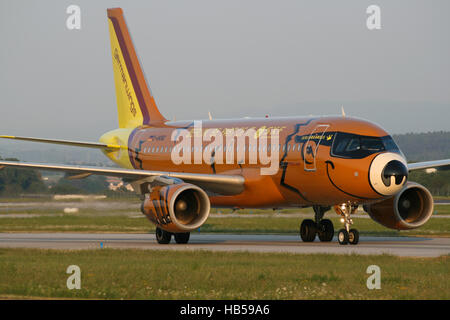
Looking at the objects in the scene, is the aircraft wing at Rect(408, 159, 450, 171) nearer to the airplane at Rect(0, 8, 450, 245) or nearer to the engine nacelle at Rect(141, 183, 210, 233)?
the airplane at Rect(0, 8, 450, 245)

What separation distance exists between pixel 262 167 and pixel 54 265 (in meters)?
11.0

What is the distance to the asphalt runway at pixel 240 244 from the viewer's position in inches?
990

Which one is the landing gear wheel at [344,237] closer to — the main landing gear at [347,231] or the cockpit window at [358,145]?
the main landing gear at [347,231]

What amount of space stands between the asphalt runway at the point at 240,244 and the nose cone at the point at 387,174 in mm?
1911

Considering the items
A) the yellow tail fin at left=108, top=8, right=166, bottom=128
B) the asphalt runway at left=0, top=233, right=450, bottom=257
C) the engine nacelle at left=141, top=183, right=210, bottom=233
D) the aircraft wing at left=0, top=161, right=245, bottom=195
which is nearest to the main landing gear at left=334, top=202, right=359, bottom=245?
the asphalt runway at left=0, top=233, right=450, bottom=257

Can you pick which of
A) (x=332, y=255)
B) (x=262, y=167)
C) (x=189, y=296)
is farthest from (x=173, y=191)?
(x=189, y=296)

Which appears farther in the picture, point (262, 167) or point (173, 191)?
point (262, 167)

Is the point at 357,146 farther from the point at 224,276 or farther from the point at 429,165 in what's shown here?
the point at 224,276

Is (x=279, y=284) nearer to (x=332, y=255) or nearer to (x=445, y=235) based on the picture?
(x=332, y=255)

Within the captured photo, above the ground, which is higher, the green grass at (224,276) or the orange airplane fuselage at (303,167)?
the orange airplane fuselage at (303,167)

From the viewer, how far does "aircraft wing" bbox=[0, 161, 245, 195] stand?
28844 millimetres

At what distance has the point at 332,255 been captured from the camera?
72.3 feet

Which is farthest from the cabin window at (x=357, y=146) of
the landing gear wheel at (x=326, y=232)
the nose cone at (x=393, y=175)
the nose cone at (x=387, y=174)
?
the landing gear wheel at (x=326, y=232)

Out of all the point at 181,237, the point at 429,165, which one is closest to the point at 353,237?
the point at 429,165
